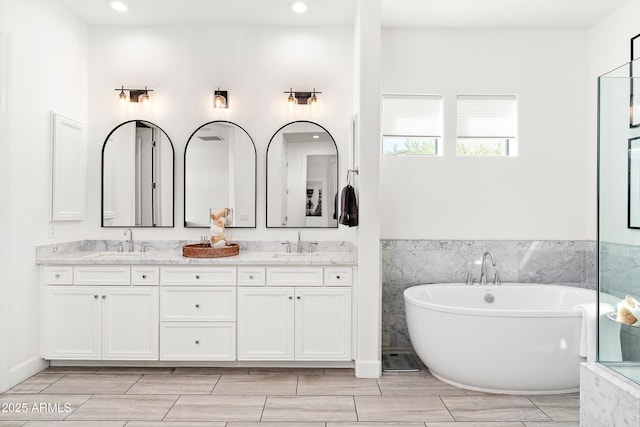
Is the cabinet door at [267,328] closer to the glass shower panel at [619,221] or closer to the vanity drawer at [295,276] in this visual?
the vanity drawer at [295,276]

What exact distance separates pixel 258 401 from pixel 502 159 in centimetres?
289

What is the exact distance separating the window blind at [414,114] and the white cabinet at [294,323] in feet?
5.33

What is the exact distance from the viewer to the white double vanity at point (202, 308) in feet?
11.0

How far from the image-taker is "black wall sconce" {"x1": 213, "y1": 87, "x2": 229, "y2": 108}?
3922 mm

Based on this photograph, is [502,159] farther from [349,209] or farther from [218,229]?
[218,229]

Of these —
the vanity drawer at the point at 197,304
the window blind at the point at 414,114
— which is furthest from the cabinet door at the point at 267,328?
the window blind at the point at 414,114

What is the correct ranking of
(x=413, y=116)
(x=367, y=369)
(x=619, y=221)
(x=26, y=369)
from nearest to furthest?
(x=619, y=221), (x=26, y=369), (x=367, y=369), (x=413, y=116)

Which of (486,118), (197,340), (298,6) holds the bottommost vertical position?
(197,340)

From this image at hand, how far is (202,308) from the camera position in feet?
11.1

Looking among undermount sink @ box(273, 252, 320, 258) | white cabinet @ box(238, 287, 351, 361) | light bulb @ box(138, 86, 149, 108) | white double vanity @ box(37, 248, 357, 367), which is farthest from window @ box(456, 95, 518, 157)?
light bulb @ box(138, 86, 149, 108)

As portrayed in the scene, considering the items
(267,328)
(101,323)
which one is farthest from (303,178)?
(101,323)

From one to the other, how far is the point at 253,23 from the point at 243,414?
3.17 meters

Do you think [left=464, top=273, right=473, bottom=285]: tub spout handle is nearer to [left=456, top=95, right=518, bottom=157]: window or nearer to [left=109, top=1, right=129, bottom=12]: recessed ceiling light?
[left=456, top=95, right=518, bottom=157]: window

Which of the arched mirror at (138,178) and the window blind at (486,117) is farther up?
the window blind at (486,117)
